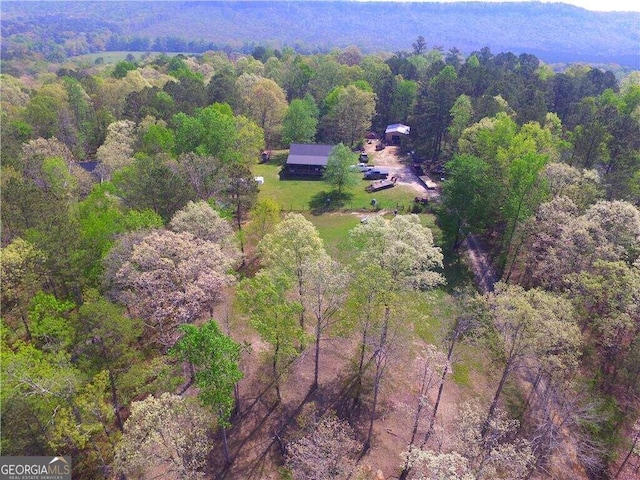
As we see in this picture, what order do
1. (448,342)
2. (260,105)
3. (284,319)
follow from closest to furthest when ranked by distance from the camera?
(284,319)
(448,342)
(260,105)

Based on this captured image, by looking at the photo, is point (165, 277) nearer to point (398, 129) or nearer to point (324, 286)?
point (324, 286)

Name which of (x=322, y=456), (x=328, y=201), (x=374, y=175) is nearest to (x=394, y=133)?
(x=374, y=175)

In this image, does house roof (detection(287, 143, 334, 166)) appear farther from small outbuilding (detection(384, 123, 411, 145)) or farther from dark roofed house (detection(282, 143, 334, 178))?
small outbuilding (detection(384, 123, 411, 145))

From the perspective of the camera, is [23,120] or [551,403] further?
[23,120]

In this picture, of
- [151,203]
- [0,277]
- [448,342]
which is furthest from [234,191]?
[448,342]

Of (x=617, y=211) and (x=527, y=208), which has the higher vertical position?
(x=617, y=211)

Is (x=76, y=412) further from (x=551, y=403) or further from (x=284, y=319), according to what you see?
(x=551, y=403)

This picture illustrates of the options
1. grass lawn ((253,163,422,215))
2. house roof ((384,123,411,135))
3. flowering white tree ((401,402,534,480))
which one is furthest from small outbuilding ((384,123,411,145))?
flowering white tree ((401,402,534,480))
